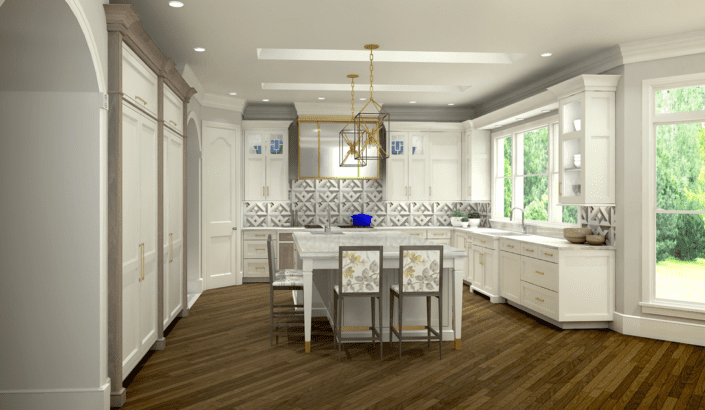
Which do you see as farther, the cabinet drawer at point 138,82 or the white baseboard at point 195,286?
the white baseboard at point 195,286

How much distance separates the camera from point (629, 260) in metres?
4.73

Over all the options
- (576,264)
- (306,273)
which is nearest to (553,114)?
(576,264)

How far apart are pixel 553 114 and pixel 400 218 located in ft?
10.4

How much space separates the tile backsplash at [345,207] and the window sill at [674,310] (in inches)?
140

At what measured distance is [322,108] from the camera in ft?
25.3

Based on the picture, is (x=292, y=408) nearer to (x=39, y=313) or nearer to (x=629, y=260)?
(x=39, y=313)

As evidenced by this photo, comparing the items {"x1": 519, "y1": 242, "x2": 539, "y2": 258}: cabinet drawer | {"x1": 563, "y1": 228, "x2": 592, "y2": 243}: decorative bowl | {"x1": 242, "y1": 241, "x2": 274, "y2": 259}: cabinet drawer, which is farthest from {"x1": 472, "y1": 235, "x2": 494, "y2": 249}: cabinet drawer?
{"x1": 242, "y1": 241, "x2": 274, "y2": 259}: cabinet drawer

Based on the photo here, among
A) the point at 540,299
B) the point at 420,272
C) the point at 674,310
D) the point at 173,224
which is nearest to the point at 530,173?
the point at 540,299

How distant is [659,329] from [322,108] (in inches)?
212

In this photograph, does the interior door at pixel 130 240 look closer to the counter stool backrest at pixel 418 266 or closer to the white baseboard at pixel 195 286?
the counter stool backrest at pixel 418 266

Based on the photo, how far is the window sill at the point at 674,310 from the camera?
14.3 ft

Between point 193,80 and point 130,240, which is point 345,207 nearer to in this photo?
point 193,80

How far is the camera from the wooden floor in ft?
10.3

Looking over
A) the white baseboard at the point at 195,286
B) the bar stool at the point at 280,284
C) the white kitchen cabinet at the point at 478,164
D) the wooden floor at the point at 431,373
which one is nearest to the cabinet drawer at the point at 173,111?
the bar stool at the point at 280,284
